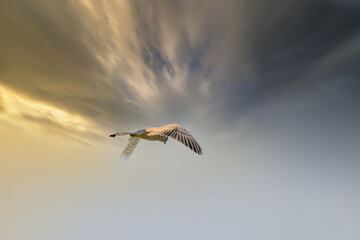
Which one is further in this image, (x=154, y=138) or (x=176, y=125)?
(x=154, y=138)

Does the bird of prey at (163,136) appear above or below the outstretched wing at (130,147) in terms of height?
below

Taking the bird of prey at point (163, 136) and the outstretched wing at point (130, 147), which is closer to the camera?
the bird of prey at point (163, 136)

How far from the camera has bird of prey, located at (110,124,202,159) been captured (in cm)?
930

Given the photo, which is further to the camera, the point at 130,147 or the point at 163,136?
the point at 130,147

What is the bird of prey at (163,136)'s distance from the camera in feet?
30.5

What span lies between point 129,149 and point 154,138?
703cm

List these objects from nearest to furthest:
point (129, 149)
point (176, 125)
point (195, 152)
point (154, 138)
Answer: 1. point (195, 152)
2. point (176, 125)
3. point (154, 138)
4. point (129, 149)

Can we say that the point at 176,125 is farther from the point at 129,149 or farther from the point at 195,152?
the point at 129,149

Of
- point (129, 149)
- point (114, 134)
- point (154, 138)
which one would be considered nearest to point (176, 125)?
point (154, 138)

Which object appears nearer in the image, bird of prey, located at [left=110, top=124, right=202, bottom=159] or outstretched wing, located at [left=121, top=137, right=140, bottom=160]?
bird of prey, located at [left=110, top=124, right=202, bottom=159]

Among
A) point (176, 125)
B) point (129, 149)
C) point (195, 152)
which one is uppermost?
point (129, 149)

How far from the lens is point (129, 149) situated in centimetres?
1980

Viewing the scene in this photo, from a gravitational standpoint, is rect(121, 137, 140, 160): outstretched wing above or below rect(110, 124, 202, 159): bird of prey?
above

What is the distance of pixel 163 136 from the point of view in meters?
13.8
